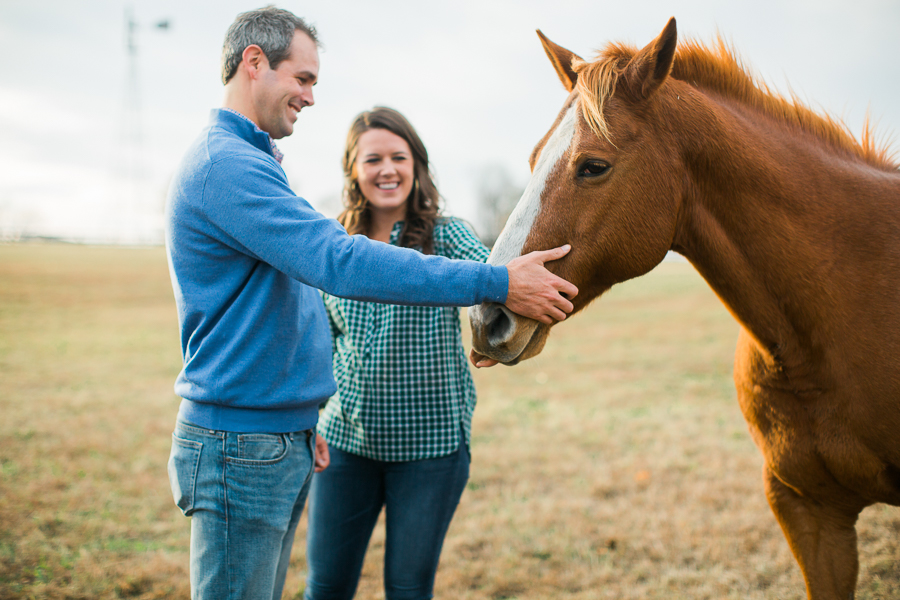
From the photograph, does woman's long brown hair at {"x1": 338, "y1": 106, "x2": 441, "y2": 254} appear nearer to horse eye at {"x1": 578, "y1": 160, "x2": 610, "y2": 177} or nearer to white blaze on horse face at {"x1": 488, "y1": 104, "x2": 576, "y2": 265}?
white blaze on horse face at {"x1": 488, "y1": 104, "x2": 576, "y2": 265}

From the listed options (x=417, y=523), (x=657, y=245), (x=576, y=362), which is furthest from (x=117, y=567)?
(x=576, y=362)

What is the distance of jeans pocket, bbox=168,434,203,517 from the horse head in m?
0.94

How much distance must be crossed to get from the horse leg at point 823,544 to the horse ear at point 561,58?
1924 millimetres

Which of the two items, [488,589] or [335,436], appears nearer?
[335,436]

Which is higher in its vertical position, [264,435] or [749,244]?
[749,244]

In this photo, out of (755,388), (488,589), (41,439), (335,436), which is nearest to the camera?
(755,388)

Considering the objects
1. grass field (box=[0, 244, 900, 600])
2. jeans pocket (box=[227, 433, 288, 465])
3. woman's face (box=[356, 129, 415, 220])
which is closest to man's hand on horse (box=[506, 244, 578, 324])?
jeans pocket (box=[227, 433, 288, 465])

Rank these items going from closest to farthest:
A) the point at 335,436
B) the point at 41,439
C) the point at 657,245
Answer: the point at 657,245 < the point at 335,436 < the point at 41,439

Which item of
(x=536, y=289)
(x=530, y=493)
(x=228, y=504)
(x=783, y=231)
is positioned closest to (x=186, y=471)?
(x=228, y=504)

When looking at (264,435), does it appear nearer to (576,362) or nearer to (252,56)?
(252,56)

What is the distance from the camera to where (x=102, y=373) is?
31.1 feet

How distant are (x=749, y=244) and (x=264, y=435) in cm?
176

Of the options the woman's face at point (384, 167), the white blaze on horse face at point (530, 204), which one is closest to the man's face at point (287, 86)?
the woman's face at point (384, 167)

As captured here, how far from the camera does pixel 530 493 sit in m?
4.79
